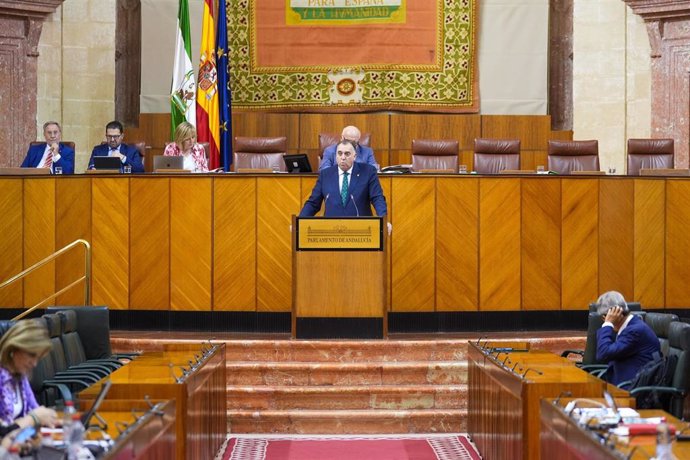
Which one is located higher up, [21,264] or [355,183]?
[355,183]

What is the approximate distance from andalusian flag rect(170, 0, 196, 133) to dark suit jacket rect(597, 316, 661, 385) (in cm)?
621

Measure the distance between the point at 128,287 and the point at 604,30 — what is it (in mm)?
6788

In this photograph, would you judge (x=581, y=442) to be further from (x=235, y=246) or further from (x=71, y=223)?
(x=71, y=223)

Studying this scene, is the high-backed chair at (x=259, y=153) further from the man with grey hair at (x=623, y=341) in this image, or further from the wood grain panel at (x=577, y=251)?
the man with grey hair at (x=623, y=341)

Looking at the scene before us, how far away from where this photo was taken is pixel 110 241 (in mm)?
9922

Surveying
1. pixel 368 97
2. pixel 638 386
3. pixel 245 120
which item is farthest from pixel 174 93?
pixel 638 386

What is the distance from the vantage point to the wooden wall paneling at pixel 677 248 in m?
10.2

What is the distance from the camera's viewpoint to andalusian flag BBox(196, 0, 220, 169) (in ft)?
39.8

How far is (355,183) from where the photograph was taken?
9297 mm

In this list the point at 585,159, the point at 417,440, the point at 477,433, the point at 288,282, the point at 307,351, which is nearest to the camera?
the point at 477,433

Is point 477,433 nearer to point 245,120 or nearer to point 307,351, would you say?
point 307,351

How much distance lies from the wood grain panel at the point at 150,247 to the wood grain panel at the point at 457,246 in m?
2.25

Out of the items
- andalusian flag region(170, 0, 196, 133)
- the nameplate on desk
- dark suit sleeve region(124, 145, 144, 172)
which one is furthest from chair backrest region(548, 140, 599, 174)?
dark suit sleeve region(124, 145, 144, 172)

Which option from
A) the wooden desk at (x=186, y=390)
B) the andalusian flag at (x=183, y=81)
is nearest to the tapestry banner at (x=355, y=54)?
the andalusian flag at (x=183, y=81)
